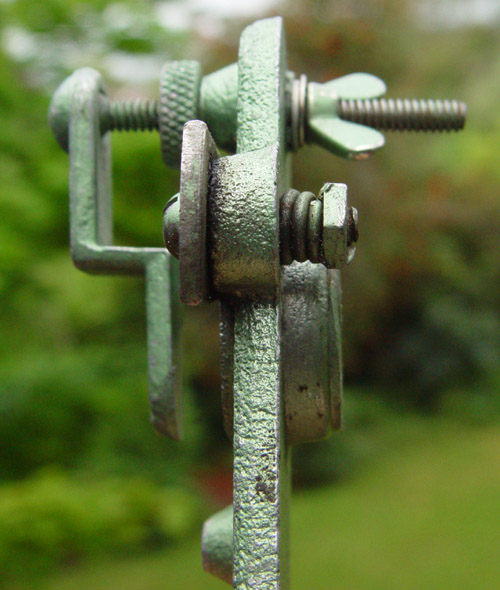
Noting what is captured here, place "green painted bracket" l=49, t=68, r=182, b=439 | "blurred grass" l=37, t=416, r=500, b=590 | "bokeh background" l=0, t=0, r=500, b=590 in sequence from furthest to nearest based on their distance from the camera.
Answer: "blurred grass" l=37, t=416, r=500, b=590 → "bokeh background" l=0, t=0, r=500, b=590 → "green painted bracket" l=49, t=68, r=182, b=439

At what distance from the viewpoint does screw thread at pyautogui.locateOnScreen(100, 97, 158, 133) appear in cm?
67

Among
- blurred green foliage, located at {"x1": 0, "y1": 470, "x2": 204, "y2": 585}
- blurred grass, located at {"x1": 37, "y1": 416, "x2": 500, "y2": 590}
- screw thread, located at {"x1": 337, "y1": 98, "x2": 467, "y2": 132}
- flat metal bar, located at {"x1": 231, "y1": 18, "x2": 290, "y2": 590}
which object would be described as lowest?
blurred grass, located at {"x1": 37, "y1": 416, "x2": 500, "y2": 590}

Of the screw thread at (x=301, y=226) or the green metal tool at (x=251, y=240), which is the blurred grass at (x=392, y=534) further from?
the screw thread at (x=301, y=226)

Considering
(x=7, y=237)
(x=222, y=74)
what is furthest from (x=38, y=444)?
(x=222, y=74)

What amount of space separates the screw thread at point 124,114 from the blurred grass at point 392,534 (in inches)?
140

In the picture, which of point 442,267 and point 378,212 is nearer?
point 378,212

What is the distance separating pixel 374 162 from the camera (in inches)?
219

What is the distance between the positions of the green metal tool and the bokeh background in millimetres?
1735

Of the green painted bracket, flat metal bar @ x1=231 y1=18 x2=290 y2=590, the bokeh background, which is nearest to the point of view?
flat metal bar @ x1=231 y1=18 x2=290 y2=590

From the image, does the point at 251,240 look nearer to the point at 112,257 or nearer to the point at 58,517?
the point at 112,257

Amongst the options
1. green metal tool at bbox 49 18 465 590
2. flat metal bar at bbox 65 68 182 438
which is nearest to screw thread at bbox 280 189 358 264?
green metal tool at bbox 49 18 465 590

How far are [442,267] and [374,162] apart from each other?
1.32 meters

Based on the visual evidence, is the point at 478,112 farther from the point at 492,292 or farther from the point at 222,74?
the point at 222,74

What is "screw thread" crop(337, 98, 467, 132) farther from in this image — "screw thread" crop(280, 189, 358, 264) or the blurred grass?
the blurred grass
